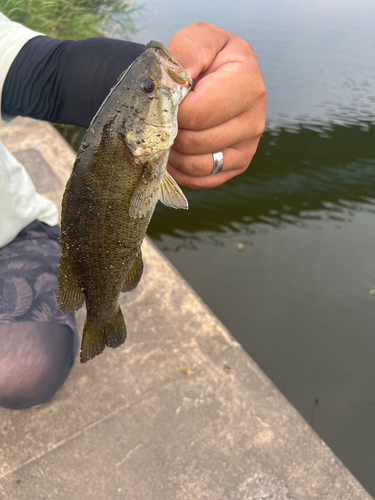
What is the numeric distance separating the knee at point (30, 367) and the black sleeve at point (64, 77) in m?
1.01

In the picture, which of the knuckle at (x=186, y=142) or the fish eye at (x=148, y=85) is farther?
the knuckle at (x=186, y=142)

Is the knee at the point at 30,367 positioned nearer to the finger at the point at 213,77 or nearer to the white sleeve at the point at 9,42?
the white sleeve at the point at 9,42

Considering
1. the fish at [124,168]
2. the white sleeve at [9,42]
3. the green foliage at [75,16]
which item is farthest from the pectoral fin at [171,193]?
the green foliage at [75,16]

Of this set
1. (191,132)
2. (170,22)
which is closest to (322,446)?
(191,132)

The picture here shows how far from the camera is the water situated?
319cm

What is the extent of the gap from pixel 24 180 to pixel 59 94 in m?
0.57

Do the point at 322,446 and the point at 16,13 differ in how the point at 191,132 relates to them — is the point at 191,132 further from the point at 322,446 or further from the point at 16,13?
the point at 16,13

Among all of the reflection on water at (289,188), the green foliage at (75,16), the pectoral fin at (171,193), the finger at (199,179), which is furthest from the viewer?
the green foliage at (75,16)

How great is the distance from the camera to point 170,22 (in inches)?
271

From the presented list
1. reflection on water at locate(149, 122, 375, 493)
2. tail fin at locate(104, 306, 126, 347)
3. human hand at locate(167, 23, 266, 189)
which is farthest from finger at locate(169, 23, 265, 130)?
reflection on water at locate(149, 122, 375, 493)

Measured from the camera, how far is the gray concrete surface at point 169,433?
1951 mm

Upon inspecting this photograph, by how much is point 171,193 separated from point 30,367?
3.99 ft

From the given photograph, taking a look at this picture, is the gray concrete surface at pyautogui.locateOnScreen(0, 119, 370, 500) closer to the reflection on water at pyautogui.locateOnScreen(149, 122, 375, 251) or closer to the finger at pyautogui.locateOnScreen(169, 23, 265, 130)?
the finger at pyautogui.locateOnScreen(169, 23, 265, 130)

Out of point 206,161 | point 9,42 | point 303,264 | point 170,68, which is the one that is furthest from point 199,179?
point 303,264
